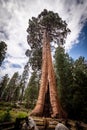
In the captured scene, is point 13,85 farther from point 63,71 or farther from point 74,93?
point 74,93

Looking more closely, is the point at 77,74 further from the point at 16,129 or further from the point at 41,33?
the point at 16,129

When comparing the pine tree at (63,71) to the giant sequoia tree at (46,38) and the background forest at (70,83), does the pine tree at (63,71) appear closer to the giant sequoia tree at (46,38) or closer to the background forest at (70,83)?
the background forest at (70,83)

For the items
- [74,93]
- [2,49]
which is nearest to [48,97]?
[74,93]

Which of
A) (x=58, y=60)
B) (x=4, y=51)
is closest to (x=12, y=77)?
(x=4, y=51)

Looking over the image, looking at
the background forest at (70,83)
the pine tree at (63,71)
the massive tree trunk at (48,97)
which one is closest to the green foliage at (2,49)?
the background forest at (70,83)

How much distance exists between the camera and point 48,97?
14.1m

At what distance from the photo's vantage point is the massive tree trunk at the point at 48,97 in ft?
39.0

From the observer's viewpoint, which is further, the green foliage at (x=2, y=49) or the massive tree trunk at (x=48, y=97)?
the green foliage at (x=2, y=49)

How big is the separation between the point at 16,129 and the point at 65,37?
16.7 metres

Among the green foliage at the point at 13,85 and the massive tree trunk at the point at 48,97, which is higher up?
the green foliage at the point at 13,85

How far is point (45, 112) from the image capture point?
520 inches

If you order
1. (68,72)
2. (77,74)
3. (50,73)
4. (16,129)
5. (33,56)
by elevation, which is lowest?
(16,129)

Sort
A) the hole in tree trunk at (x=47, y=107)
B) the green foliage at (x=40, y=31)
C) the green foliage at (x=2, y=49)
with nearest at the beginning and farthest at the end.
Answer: the hole in tree trunk at (x=47, y=107) → the green foliage at (x=40, y=31) → the green foliage at (x=2, y=49)

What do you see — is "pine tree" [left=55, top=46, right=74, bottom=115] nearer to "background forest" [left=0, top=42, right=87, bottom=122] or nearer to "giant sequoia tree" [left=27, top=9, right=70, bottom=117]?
"background forest" [left=0, top=42, right=87, bottom=122]
